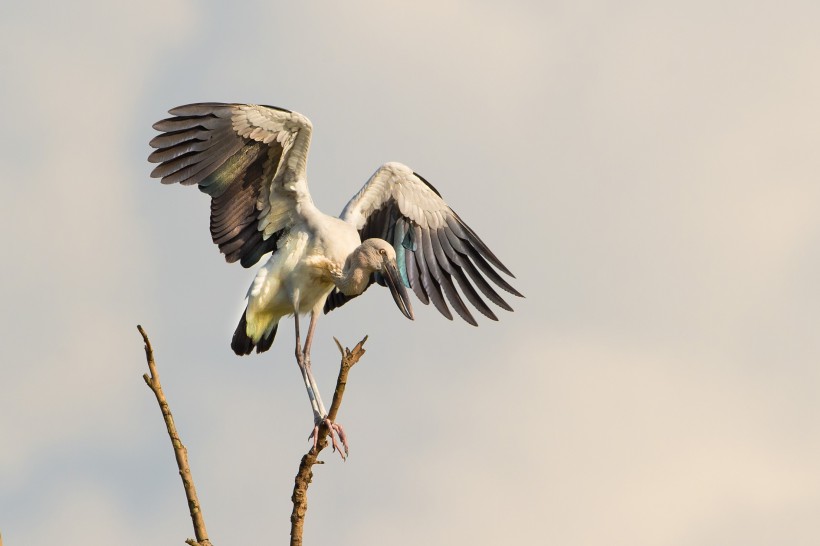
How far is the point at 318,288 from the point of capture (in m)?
10.6

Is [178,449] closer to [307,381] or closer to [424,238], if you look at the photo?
[307,381]

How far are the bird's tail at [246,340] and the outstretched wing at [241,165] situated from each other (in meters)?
0.57

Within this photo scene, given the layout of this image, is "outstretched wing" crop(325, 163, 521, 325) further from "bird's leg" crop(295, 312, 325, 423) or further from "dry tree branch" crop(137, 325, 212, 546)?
"dry tree branch" crop(137, 325, 212, 546)

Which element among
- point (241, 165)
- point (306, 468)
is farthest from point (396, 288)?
point (306, 468)

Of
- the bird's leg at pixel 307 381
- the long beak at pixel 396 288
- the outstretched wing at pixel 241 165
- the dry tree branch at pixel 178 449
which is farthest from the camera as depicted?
the outstretched wing at pixel 241 165

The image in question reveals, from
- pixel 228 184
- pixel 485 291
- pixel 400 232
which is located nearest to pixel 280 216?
pixel 228 184

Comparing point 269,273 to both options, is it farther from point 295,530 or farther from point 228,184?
point 295,530

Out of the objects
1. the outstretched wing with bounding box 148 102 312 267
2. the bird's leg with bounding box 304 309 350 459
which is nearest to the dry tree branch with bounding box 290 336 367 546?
the bird's leg with bounding box 304 309 350 459

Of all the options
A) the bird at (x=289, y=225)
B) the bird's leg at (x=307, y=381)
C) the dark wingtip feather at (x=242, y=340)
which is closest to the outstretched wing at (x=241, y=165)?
the bird at (x=289, y=225)

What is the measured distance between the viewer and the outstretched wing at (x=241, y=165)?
1027 cm

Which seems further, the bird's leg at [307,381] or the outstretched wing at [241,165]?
the outstretched wing at [241,165]

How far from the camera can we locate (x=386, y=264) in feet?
33.4

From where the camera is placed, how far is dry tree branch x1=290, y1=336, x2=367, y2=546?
6801 millimetres

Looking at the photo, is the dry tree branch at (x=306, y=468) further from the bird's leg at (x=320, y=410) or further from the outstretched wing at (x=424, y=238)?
the outstretched wing at (x=424, y=238)
